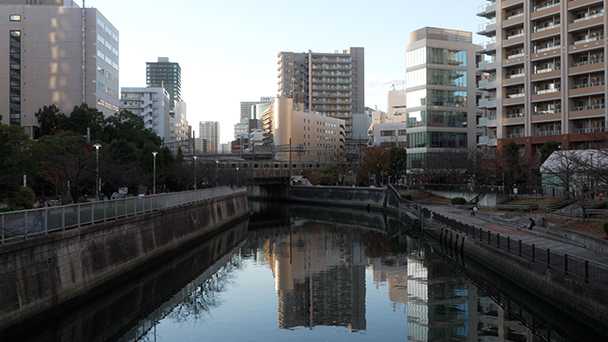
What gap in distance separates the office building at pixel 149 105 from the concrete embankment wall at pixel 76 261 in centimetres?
13550

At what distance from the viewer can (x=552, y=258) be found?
74.0ft

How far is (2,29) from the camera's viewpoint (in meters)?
88.4

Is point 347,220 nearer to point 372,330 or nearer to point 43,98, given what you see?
point 372,330

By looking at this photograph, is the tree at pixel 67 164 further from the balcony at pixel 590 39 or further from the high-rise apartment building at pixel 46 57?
the balcony at pixel 590 39

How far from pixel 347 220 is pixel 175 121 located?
145m

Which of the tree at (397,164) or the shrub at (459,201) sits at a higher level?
the tree at (397,164)

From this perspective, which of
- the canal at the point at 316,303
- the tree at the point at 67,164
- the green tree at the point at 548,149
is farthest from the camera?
the green tree at the point at 548,149

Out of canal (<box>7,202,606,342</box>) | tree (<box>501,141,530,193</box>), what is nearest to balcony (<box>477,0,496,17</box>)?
tree (<box>501,141,530,193</box>)

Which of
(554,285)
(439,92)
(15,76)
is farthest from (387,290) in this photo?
(15,76)

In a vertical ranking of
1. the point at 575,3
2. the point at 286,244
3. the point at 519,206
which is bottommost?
the point at 286,244

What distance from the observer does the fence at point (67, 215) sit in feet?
59.8

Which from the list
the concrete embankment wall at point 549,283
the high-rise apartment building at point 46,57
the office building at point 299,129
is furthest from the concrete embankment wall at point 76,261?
the office building at point 299,129

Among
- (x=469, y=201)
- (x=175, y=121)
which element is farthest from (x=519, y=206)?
(x=175, y=121)

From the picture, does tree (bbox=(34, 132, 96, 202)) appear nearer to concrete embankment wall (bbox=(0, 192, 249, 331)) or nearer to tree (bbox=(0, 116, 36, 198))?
tree (bbox=(0, 116, 36, 198))
